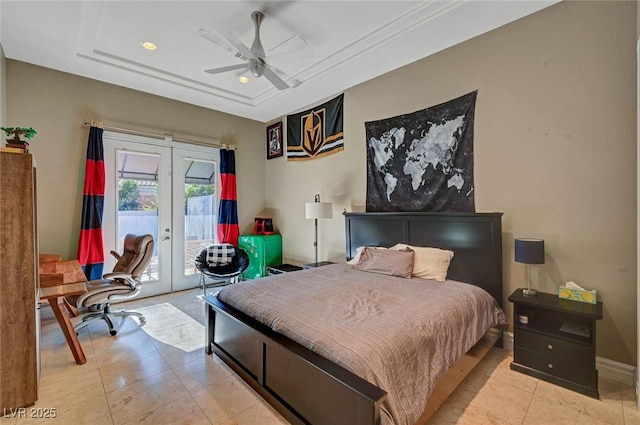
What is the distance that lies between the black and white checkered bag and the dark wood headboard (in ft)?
7.82

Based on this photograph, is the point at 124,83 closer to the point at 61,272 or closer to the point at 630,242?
the point at 61,272

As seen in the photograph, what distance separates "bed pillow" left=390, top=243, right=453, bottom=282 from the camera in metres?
2.81

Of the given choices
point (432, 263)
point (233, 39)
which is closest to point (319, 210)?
point (432, 263)

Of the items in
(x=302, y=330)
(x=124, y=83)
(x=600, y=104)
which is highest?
(x=124, y=83)

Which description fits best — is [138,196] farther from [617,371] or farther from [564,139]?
[617,371]

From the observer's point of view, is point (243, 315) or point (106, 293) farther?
point (106, 293)

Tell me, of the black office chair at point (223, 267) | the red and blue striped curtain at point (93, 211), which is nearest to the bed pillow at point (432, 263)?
the black office chair at point (223, 267)

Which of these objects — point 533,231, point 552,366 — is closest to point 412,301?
point 552,366

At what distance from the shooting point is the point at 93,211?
12.3ft

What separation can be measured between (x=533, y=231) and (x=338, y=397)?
7.60ft

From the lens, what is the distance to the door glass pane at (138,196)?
417 centimetres

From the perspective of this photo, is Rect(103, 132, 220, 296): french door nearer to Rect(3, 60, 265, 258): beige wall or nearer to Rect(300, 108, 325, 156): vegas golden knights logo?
Rect(3, 60, 265, 258): beige wall

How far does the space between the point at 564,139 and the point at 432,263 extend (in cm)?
155

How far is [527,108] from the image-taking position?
104 inches
